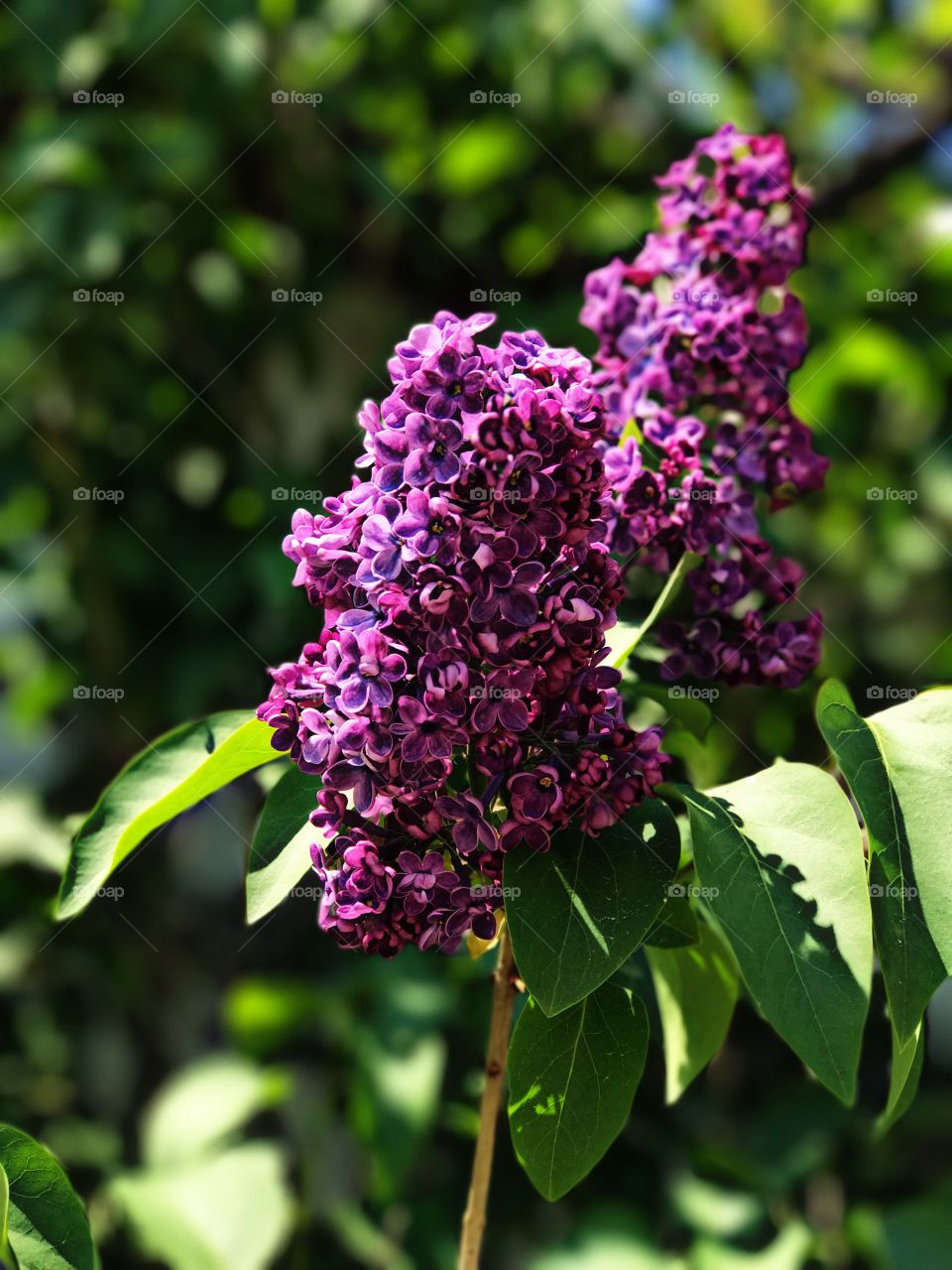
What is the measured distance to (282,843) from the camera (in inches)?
37.4

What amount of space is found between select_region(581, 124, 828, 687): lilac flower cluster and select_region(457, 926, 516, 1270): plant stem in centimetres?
31

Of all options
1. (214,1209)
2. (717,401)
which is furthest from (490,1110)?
(214,1209)

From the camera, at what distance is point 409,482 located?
0.81 metres

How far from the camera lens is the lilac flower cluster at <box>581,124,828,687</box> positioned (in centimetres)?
108

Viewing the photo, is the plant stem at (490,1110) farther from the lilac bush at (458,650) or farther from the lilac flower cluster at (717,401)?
the lilac flower cluster at (717,401)

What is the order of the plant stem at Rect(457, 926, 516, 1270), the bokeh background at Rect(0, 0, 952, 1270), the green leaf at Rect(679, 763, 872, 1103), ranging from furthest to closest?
the bokeh background at Rect(0, 0, 952, 1270)
the plant stem at Rect(457, 926, 516, 1270)
the green leaf at Rect(679, 763, 872, 1103)

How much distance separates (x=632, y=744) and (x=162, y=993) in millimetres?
2174

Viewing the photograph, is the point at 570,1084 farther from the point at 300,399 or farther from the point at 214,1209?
the point at 300,399

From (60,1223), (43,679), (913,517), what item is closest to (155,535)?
(43,679)

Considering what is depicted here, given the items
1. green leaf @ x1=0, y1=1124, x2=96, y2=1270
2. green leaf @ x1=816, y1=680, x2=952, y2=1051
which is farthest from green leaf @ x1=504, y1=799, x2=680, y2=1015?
green leaf @ x1=0, y1=1124, x2=96, y2=1270

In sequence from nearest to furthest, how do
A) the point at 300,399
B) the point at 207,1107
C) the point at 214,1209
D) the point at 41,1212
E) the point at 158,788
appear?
the point at 41,1212
the point at 158,788
the point at 214,1209
the point at 207,1107
the point at 300,399

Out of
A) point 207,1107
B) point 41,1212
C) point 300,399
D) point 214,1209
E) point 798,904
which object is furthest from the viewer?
point 300,399

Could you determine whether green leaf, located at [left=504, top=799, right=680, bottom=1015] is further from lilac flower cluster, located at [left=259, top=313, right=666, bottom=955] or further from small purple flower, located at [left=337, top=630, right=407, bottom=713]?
small purple flower, located at [left=337, top=630, right=407, bottom=713]

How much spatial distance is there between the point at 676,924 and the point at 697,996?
18 centimetres
